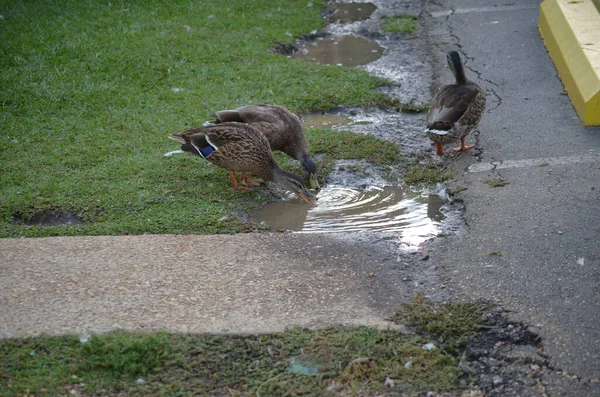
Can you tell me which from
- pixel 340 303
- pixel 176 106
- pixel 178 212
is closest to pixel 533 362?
pixel 340 303

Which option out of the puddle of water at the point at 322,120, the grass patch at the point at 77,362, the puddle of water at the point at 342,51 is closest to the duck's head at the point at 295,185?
the puddle of water at the point at 322,120

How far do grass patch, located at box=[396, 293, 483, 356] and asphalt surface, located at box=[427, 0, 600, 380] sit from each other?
19cm

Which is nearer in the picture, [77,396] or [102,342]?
[77,396]

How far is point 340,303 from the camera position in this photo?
4.57 meters

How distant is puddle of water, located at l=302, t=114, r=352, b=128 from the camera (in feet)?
26.2

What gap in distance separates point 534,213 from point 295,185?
6.23 feet

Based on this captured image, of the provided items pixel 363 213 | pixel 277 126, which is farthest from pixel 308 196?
pixel 277 126

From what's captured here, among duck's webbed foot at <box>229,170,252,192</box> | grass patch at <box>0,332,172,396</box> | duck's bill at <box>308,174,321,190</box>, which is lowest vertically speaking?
duck's webbed foot at <box>229,170,252,192</box>

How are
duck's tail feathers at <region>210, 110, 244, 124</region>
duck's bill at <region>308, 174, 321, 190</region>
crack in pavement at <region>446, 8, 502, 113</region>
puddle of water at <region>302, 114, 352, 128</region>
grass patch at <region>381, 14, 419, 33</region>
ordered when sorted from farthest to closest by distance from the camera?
1. grass patch at <region>381, 14, 419, 33</region>
2. crack in pavement at <region>446, 8, 502, 113</region>
3. puddle of water at <region>302, 114, 352, 128</region>
4. duck's tail feathers at <region>210, 110, 244, 124</region>
5. duck's bill at <region>308, 174, 321, 190</region>

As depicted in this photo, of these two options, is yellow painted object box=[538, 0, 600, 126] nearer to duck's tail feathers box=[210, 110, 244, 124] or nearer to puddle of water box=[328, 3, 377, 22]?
puddle of water box=[328, 3, 377, 22]

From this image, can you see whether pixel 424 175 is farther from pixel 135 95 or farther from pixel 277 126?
pixel 135 95

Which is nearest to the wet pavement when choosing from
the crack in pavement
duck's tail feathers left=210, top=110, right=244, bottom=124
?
duck's tail feathers left=210, top=110, right=244, bottom=124

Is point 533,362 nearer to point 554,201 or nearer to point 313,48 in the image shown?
point 554,201

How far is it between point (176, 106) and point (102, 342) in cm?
466
